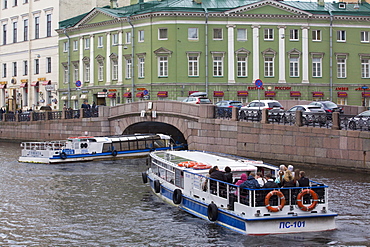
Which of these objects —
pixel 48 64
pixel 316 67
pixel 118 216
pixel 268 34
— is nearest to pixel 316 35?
pixel 316 67

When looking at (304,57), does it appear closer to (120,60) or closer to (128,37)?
(128,37)

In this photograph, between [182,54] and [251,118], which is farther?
[182,54]

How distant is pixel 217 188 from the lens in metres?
17.9

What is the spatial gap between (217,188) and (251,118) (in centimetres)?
1545

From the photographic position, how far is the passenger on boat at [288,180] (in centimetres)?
1689

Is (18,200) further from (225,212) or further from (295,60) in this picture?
(295,60)

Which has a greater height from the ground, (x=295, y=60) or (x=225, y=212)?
(x=295, y=60)

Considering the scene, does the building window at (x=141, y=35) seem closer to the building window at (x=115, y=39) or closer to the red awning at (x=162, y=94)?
the building window at (x=115, y=39)

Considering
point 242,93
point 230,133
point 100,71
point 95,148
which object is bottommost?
point 95,148

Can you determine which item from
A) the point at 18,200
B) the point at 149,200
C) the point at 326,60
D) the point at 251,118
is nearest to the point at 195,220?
the point at 149,200

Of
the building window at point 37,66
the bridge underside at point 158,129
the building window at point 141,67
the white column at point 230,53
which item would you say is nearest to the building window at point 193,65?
the white column at point 230,53

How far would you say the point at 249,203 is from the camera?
16375mm

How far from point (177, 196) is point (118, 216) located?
1.98 m

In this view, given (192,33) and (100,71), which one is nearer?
(192,33)
